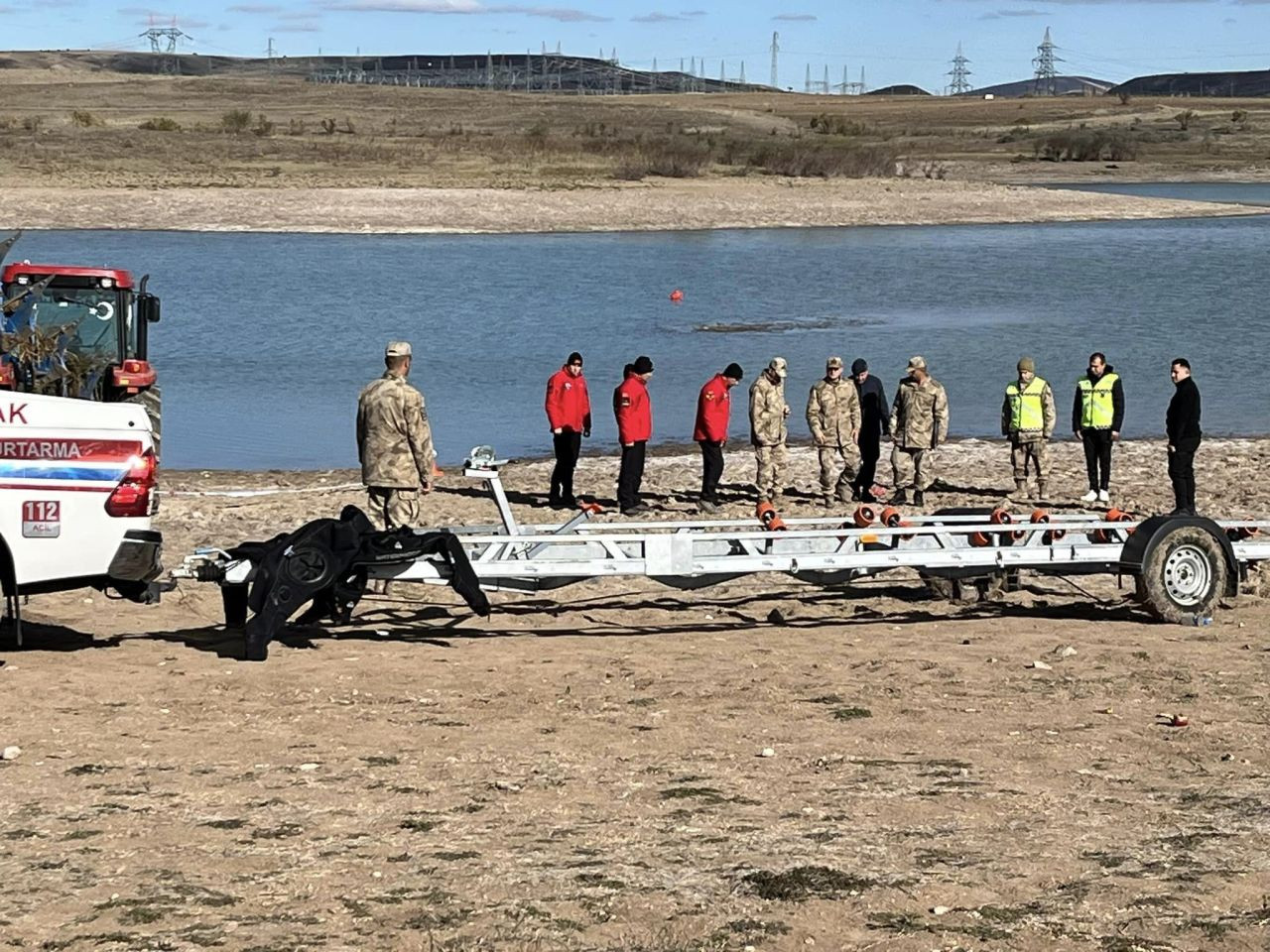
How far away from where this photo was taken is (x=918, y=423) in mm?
17281

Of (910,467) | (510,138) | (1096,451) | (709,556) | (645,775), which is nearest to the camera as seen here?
(645,775)

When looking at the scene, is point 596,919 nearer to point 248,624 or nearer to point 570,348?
point 248,624

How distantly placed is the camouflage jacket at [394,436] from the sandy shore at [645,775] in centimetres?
98

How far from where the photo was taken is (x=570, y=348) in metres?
32.9

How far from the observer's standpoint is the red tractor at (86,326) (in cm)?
1781

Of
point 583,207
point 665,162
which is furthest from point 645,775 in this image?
point 665,162

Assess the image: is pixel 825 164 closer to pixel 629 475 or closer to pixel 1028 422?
pixel 1028 422

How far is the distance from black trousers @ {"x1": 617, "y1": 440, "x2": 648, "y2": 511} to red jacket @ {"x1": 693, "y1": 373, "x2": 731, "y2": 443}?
0.59 m

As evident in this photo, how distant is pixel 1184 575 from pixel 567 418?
6.57 meters

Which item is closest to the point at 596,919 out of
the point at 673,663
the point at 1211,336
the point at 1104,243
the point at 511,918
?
→ the point at 511,918

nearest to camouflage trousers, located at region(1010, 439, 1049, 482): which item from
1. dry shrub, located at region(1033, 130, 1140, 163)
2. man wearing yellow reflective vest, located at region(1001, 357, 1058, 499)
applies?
man wearing yellow reflective vest, located at region(1001, 357, 1058, 499)

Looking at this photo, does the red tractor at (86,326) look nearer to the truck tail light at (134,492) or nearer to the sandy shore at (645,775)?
the sandy shore at (645,775)

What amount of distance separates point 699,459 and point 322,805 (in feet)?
42.0

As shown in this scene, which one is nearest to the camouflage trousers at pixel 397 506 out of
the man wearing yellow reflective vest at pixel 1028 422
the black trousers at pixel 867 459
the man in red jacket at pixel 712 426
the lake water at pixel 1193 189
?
the man in red jacket at pixel 712 426
